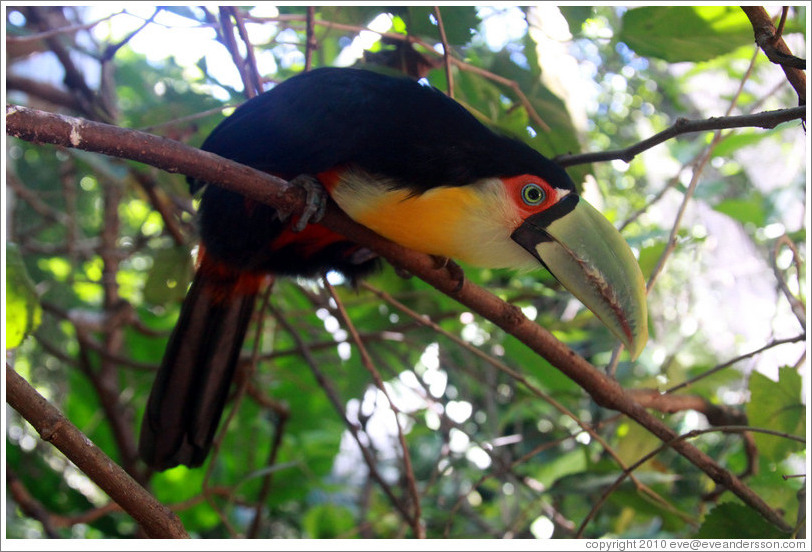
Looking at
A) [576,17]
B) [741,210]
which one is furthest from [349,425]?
[741,210]

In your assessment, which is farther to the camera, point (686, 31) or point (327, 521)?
point (327, 521)

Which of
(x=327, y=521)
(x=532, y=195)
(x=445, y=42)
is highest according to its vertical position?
(x=445, y=42)

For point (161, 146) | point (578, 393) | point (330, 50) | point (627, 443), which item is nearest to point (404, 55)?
point (330, 50)

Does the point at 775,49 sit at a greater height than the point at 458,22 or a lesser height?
lesser

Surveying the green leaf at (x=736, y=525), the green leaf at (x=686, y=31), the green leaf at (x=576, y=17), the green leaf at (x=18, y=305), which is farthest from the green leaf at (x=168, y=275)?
the green leaf at (x=736, y=525)

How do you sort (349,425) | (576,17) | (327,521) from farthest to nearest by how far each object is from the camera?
(327,521)
(349,425)
(576,17)

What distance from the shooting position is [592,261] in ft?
4.05

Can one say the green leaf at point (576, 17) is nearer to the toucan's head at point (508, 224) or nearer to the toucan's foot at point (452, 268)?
the toucan's head at point (508, 224)

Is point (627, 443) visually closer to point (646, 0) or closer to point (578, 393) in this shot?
point (578, 393)

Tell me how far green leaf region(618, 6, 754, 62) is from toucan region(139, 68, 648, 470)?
1.48ft

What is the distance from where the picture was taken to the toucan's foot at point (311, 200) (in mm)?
1372

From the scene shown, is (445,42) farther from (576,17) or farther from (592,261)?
(592,261)

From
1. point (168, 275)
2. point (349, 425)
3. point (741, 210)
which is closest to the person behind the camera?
point (349, 425)

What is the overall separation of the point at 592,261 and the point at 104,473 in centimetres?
85
